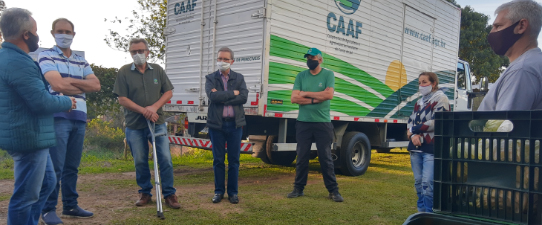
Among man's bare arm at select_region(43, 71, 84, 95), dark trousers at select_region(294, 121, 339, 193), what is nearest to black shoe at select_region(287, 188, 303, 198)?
dark trousers at select_region(294, 121, 339, 193)

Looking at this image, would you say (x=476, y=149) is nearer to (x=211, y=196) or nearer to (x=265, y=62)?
(x=211, y=196)

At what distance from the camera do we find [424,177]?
4320 millimetres

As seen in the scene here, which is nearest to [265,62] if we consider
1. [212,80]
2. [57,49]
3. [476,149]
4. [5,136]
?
[212,80]

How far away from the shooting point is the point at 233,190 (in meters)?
5.14

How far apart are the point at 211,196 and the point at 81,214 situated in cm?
172

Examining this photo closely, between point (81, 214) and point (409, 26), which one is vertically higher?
point (409, 26)

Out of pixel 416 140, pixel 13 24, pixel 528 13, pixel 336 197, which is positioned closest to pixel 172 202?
pixel 336 197

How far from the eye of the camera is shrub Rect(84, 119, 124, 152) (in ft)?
49.0

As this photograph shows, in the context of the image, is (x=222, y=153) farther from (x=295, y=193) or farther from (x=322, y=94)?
(x=322, y=94)

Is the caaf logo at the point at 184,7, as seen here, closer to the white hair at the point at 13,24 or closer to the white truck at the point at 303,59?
the white truck at the point at 303,59

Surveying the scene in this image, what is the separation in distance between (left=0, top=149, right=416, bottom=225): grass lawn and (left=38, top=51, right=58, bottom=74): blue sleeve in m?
1.50

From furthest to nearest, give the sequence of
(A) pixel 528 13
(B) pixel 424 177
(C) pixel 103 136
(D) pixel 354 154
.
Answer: (C) pixel 103 136
(D) pixel 354 154
(B) pixel 424 177
(A) pixel 528 13

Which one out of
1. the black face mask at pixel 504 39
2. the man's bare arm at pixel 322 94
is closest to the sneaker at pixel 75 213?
the man's bare arm at pixel 322 94

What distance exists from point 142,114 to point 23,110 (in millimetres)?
1735
